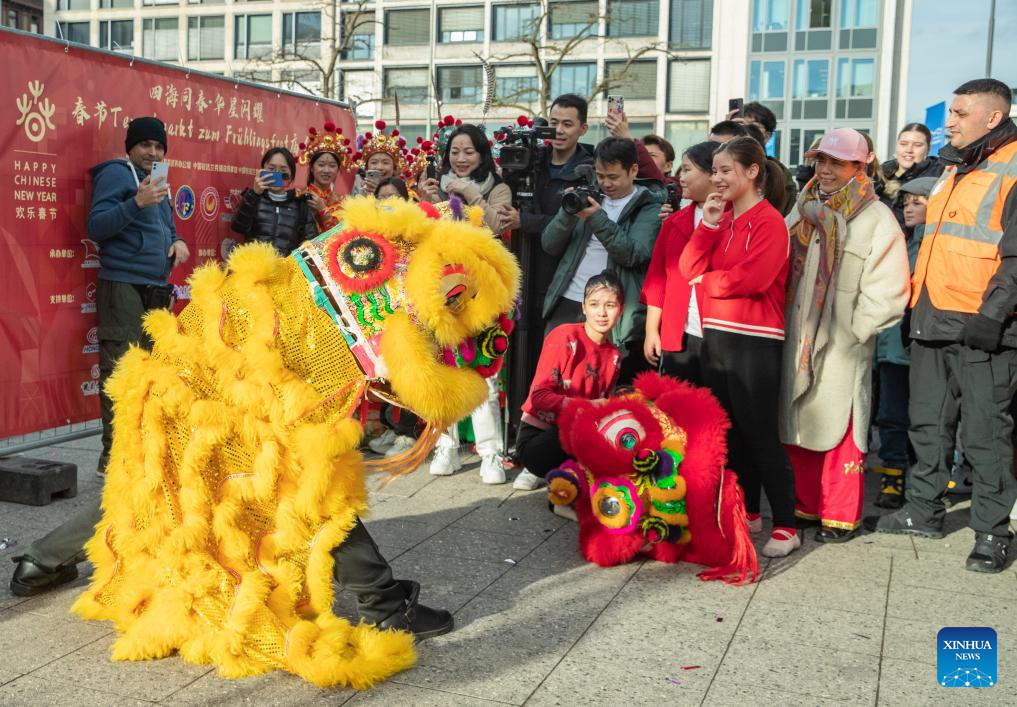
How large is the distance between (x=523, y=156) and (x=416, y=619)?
10.0 feet

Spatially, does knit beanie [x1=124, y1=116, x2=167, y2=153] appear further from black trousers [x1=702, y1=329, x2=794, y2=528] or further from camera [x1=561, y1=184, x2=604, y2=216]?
black trousers [x1=702, y1=329, x2=794, y2=528]

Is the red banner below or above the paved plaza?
above

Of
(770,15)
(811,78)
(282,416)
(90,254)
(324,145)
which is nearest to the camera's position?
(282,416)

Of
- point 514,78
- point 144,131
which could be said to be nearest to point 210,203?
point 144,131

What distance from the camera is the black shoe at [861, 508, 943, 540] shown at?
188 inches

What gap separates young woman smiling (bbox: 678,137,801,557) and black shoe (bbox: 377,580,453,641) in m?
1.71

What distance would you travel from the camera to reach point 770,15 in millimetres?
41312

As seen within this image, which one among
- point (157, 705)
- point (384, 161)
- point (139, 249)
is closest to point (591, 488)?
point (157, 705)

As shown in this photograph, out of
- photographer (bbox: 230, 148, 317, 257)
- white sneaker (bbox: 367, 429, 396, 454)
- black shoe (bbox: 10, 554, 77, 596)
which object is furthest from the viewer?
white sneaker (bbox: 367, 429, 396, 454)

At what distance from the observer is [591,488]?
14.3 feet

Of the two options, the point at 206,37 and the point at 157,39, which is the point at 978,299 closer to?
the point at 206,37

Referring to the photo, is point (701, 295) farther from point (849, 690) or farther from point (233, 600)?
point (233, 600)

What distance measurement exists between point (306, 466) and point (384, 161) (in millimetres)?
4391

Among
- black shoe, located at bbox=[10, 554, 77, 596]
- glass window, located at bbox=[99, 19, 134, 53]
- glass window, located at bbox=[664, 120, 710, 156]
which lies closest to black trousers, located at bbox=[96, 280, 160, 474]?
black shoe, located at bbox=[10, 554, 77, 596]
